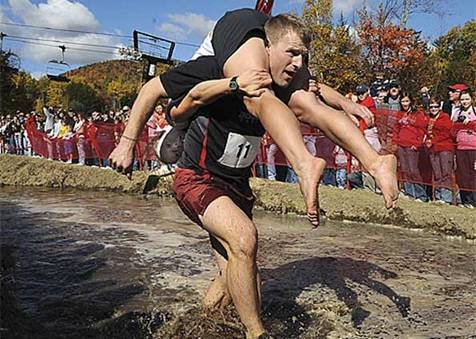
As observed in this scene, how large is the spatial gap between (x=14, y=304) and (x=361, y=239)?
165 inches

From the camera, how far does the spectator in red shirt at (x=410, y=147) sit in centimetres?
922

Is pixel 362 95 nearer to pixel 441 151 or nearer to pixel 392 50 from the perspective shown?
pixel 441 151

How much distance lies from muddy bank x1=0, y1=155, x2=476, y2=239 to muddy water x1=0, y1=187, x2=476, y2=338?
0.82ft

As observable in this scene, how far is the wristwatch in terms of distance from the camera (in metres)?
3.31

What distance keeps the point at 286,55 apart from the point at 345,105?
0.78m

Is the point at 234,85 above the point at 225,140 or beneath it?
above

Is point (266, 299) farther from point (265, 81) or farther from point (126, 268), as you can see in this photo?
point (265, 81)

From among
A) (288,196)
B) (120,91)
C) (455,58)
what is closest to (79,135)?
(288,196)

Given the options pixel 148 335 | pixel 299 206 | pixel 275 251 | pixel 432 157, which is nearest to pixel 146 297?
pixel 148 335

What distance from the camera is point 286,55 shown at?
3.48m

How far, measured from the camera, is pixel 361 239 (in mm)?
7496

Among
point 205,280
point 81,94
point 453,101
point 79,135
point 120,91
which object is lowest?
point 205,280

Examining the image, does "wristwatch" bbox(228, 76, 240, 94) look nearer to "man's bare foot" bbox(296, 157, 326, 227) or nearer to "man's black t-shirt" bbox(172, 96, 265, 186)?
"man's black t-shirt" bbox(172, 96, 265, 186)

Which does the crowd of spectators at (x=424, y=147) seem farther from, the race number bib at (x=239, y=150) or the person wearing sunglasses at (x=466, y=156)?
the race number bib at (x=239, y=150)
